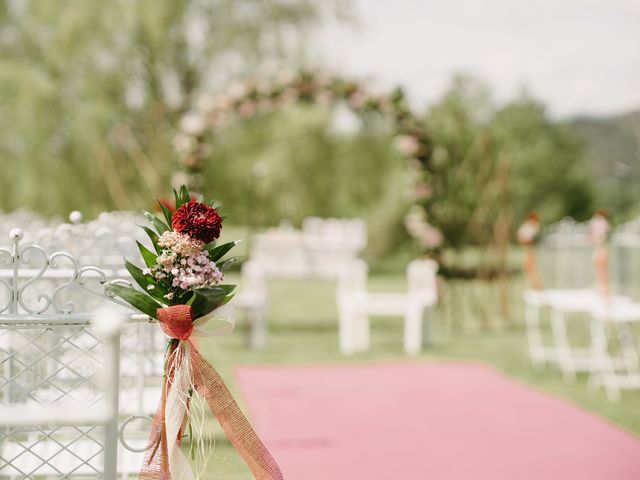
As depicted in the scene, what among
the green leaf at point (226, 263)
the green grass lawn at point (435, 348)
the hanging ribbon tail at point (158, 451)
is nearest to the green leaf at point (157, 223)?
the green leaf at point (226, 263)

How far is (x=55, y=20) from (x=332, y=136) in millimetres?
7091

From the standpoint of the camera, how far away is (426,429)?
6.74m

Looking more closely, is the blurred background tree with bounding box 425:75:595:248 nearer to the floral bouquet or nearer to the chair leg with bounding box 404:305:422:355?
the chair leg with bounding box 404:305:422:355

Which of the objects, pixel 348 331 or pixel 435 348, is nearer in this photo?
pixel 348 331

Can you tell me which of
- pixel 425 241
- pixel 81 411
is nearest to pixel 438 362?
pixel 425 241

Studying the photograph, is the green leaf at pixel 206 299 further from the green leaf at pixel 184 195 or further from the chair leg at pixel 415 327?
the chair leg at pixel 415 327

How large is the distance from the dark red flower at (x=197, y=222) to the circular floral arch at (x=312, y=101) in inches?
392

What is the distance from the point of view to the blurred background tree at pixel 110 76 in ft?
59.4

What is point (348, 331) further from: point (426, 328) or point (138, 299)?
point (138, 299)

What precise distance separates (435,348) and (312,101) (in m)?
4.57

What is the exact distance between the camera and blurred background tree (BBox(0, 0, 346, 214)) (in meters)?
18.1

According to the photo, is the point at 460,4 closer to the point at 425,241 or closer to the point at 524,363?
the point at 425,241

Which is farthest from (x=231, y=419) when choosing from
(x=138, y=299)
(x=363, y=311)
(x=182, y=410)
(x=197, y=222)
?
(x=363, y=311)

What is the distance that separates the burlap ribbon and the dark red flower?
0.28 m
